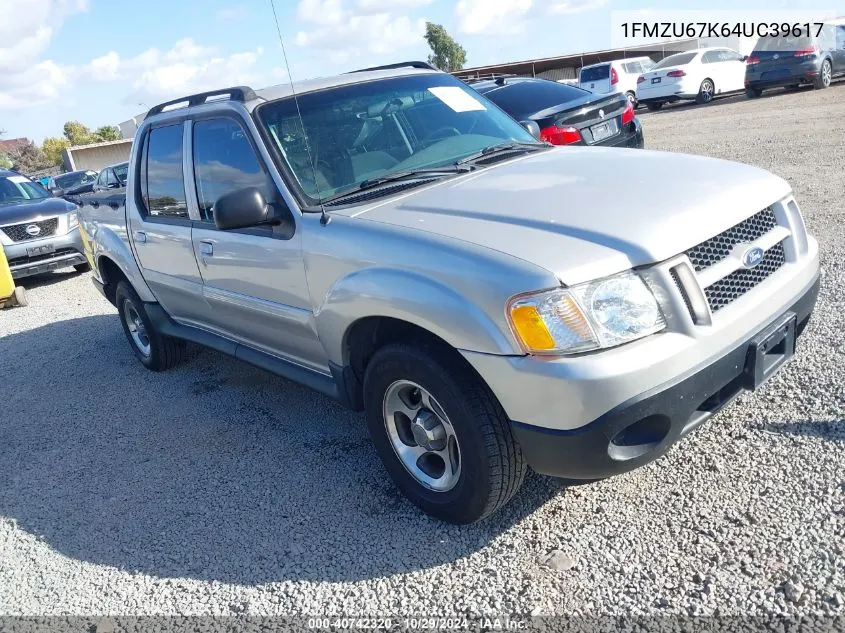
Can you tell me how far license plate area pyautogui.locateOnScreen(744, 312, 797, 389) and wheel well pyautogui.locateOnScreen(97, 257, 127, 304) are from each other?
474 centimetres

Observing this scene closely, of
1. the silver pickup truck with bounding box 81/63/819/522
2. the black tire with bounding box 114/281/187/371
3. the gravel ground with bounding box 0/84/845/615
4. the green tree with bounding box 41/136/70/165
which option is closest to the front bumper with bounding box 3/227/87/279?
the black tire with bounding box 114/281/187/371

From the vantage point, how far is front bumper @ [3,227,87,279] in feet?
33.0

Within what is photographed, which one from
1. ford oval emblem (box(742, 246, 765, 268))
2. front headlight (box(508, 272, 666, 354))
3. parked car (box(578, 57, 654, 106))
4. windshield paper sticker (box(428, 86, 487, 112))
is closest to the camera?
front headlight (box(508, 272, 666, 354))

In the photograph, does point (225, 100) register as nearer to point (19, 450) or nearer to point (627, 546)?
point (19, 450)

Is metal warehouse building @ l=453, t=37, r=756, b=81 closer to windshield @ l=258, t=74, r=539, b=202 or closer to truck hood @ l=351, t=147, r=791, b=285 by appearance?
windshield @ l=258, t=74, r=539, b=202

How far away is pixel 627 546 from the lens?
288cm

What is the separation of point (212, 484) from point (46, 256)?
25.8ft

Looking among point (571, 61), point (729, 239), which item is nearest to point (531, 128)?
point (729, 239)

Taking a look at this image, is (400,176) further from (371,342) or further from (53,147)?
(53,147)

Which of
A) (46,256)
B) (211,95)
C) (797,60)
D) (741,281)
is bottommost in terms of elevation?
(797,60)

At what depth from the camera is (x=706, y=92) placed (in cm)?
2116

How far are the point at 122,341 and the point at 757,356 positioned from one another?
5.88 metres

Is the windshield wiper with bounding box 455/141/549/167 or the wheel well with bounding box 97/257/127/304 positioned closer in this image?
the windshield wiper with bounding box 455/141/549/167

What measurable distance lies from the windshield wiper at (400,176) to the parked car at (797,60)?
17442mm
